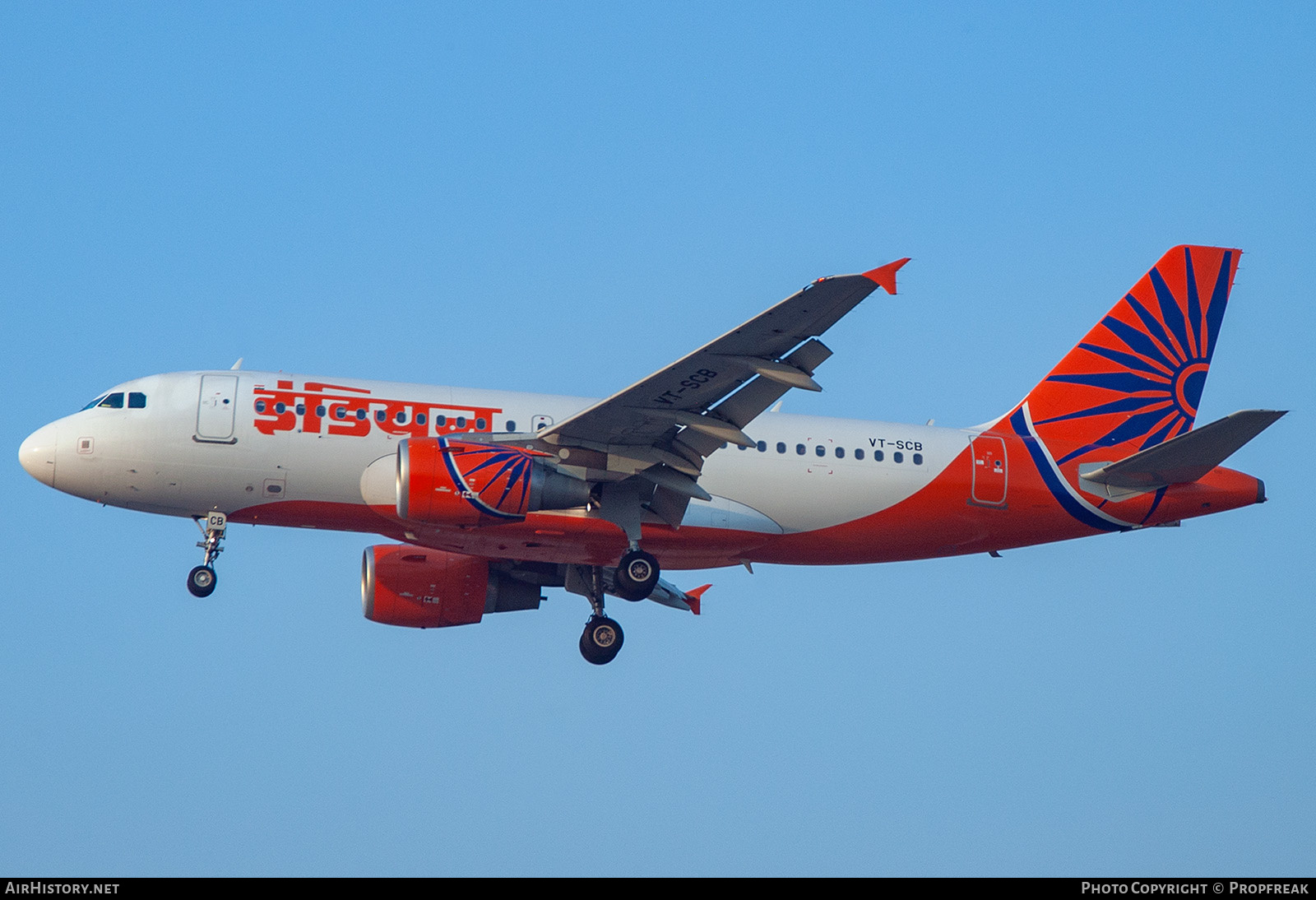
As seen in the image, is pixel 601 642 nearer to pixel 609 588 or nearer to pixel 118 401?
pixel 609 588

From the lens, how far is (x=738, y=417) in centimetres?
2812

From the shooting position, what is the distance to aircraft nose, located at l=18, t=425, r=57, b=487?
29953 mm


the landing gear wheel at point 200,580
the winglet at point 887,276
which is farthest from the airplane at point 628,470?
the winglet at point 887,276

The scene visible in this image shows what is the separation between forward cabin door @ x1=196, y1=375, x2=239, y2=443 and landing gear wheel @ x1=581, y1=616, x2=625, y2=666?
29.4ft

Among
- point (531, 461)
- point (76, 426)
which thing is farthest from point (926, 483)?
point (76, 426)

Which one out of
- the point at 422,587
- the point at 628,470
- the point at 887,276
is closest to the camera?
the point at 887,276

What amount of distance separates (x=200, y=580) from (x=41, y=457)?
3.88m

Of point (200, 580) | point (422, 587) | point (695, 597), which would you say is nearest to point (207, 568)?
point (200, 580)

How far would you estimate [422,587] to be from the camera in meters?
34.4

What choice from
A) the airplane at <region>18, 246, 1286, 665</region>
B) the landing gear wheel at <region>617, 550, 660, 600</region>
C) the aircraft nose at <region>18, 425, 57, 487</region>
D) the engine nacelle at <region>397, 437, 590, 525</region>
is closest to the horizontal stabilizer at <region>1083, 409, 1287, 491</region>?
the airplane at <region>18, 246, 1286, 665</region>

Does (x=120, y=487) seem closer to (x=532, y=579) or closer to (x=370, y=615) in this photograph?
(x=370, y=615)

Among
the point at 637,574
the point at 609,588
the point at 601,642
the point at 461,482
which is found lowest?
the point at 601,642

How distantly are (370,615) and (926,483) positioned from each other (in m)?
12.6

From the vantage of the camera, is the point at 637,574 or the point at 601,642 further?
the point at 601,642
